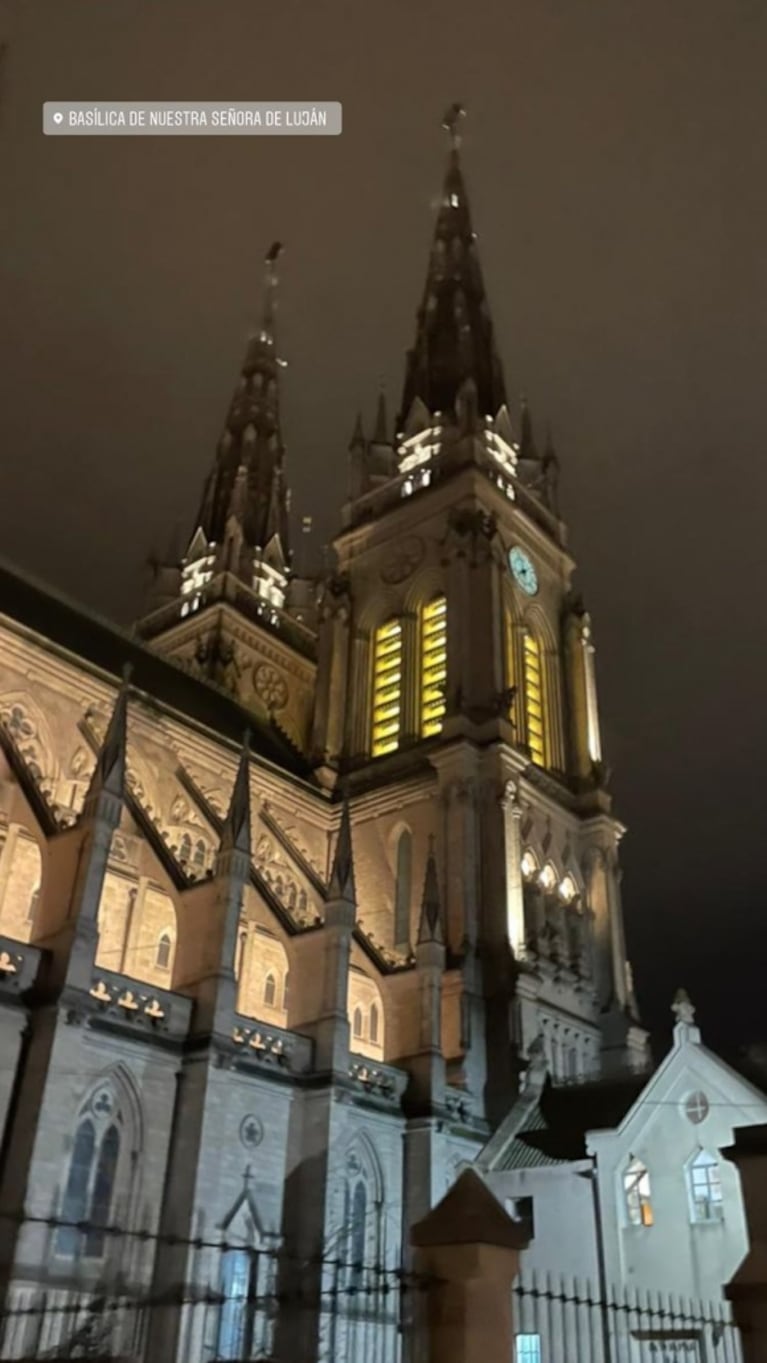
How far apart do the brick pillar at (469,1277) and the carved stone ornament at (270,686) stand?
40.7 meters

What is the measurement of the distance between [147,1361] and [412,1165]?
9118 mm

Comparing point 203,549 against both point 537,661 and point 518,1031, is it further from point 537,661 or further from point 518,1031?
point 518,1031

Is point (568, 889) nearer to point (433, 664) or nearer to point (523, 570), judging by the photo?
point (433, 664)

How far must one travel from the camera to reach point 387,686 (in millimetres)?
41531

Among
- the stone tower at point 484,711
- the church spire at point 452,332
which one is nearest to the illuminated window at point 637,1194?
the stone tower at point 484,711

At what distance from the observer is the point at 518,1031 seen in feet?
101

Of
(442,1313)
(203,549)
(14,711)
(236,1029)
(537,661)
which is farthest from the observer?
(203,549)

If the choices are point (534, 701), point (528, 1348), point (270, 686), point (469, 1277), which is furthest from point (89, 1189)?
point (270, 686)

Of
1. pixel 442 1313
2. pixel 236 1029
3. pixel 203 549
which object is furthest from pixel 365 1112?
pixel 203 549

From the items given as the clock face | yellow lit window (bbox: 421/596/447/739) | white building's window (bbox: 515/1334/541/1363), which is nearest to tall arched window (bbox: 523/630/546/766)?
the clock face

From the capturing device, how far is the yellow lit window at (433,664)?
3888cm

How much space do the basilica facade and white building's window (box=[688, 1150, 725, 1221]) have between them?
4741 millimetres

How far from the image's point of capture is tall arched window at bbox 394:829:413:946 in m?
35.0

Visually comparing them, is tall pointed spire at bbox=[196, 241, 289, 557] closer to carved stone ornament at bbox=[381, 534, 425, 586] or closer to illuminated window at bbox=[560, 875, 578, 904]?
carved stone ornament at bbox=[381, 534, 425, 586]
